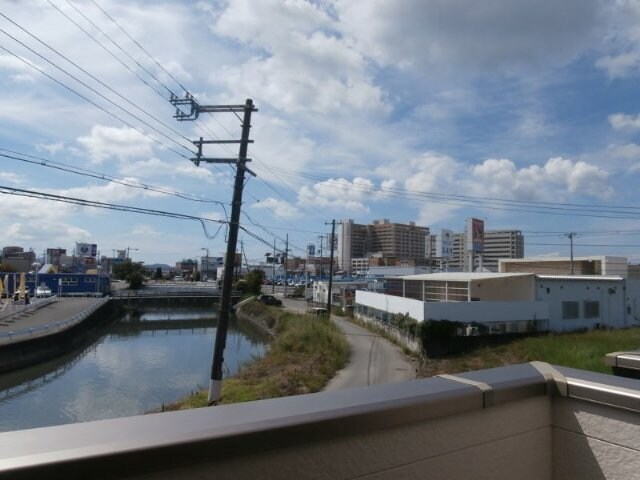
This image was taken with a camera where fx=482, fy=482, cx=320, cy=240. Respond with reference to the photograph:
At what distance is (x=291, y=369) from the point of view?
19734mm

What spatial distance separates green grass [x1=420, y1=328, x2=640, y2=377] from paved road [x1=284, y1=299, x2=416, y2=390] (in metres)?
1.07

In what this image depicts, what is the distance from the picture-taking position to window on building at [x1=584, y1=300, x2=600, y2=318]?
97.0ft

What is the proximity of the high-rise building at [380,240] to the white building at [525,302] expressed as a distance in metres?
66.1

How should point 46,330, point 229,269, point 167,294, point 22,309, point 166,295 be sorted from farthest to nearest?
point 167,294
point 166,295
point 22,309
point 46,330
point 229,269

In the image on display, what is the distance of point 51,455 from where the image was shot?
1158mm

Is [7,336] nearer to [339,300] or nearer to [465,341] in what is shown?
[465,341]

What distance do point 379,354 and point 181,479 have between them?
2497cm

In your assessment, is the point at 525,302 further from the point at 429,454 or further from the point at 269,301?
the point at 269,301

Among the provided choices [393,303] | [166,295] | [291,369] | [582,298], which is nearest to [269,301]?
[166,295]

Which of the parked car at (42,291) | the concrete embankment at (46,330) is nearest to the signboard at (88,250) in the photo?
the parked car at (42,291)

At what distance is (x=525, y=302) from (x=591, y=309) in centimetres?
611

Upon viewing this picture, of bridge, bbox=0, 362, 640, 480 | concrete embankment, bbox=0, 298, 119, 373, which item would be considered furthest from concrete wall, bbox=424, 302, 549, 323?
bridge, bbox=0, 362, 640, 480

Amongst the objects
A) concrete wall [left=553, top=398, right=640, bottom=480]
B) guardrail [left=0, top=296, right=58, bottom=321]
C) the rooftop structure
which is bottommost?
guardrail [left=0, top=296, right=58, bottom=321]

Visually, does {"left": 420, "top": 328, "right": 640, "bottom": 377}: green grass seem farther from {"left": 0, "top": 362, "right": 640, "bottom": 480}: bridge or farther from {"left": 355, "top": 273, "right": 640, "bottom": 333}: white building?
{"left": 0, "top": 362, "right": 640, "bottom": 480}: bridge
